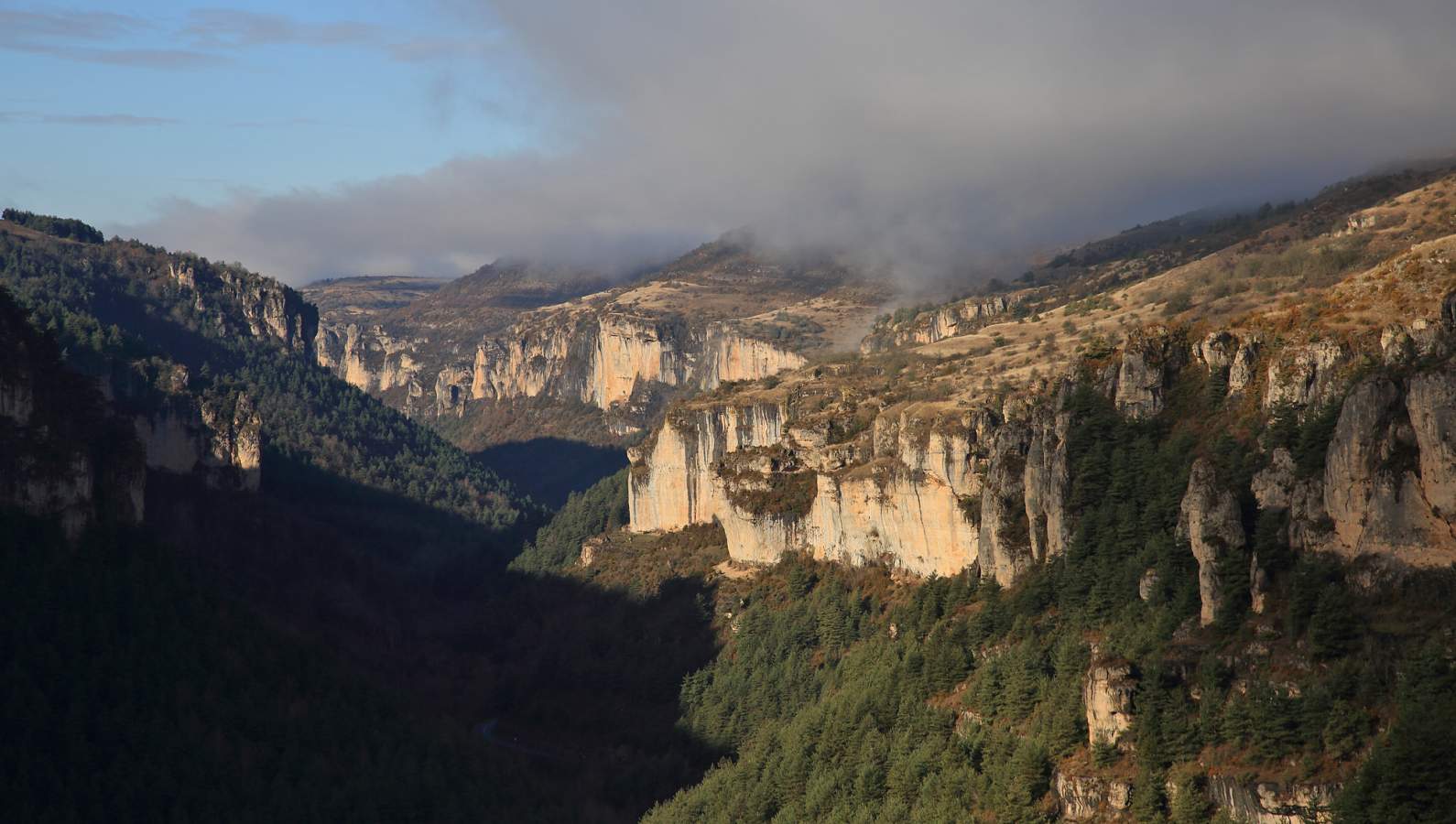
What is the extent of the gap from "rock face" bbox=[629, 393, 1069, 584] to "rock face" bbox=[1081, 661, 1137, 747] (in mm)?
14643

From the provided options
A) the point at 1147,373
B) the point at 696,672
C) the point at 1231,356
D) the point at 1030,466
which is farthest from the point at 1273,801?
the point at 696,672

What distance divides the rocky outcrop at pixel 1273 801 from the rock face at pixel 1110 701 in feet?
18.5

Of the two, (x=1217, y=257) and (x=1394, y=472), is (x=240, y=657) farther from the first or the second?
(x=1217, y=257)

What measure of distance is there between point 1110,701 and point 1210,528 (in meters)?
7.39

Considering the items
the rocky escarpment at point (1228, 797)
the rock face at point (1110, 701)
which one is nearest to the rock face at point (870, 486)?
the rock face at point (1110, 701)

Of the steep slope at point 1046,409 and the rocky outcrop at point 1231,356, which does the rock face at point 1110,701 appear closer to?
the steep slope at point 1046,409

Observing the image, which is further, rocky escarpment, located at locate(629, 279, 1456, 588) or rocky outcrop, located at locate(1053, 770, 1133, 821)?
rocky outcrop, located at locate(1053, 770, 1133, 821)

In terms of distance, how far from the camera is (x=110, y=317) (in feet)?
655

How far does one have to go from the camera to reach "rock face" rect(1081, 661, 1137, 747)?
60438 millimetres

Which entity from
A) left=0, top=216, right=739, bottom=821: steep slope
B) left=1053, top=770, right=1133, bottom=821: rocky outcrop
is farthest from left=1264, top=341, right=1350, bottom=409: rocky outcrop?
left=0, top=216, right=739, bottom=821: steep slope

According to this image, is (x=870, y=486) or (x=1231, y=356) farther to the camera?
(x=870, y=486)

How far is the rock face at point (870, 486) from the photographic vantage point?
81.1m

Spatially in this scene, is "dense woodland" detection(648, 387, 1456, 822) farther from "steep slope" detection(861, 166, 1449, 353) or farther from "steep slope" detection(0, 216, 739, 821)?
"steep slope" detection(861, 166, 1449, 353)

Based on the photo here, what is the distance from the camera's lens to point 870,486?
102 meters
